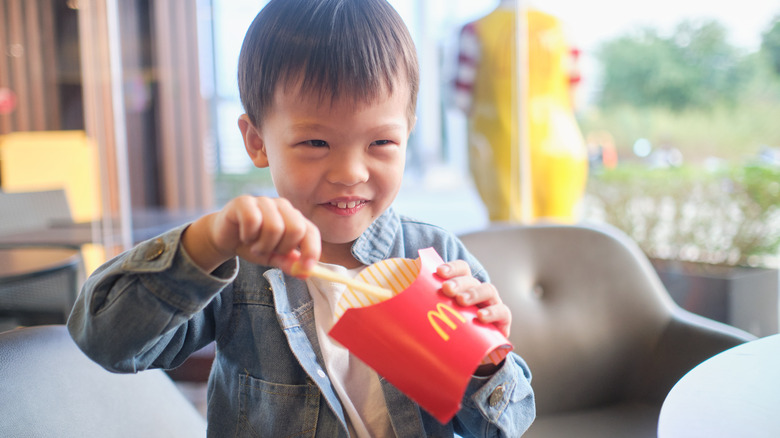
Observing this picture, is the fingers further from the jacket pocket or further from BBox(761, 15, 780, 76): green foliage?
BBox(761, 15, 780, 76): green foliage

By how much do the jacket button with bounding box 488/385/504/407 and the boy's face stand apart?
0.24 metres

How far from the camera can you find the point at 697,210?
9.08ft

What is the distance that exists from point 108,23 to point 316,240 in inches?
133

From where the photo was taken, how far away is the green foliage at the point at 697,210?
2.56 metres

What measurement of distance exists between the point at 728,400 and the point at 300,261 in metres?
0.42

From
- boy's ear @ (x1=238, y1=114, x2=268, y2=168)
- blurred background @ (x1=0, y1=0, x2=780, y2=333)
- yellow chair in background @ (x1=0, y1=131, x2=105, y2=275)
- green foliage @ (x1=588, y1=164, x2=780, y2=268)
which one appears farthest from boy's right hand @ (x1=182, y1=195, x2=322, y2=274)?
yellow chair in background @ (x1=0, y1=131, x2=105, y2=275)

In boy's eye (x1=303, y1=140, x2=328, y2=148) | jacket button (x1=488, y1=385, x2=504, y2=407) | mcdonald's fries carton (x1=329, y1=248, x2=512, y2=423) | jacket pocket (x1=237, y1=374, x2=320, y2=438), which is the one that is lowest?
jacket pocket (x1=237, y1=374, x2=320, y2=438)

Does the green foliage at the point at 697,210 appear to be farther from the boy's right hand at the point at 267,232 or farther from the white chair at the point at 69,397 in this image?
the boy's right hand at the point at 267,232

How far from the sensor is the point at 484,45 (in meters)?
2.62

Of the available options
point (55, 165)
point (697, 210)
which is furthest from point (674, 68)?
point (55, 165)

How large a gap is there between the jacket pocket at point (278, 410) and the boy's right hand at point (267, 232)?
10.7 inches

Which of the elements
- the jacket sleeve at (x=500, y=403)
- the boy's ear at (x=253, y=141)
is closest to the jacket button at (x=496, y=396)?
the jacket sleeve at (x=500, y=403)

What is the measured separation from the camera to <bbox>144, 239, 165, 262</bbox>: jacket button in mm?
620

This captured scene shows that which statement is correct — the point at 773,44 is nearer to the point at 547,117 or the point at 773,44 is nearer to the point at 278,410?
the point at 547,117
